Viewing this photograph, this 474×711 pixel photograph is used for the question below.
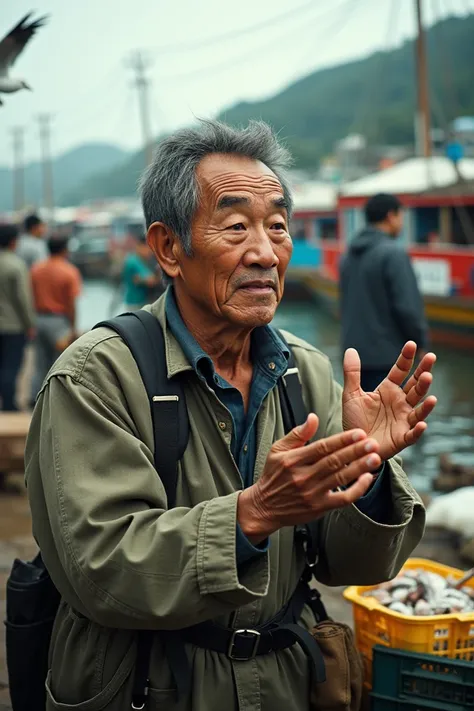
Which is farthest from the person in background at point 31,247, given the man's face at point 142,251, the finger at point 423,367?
the finger at point 423,367

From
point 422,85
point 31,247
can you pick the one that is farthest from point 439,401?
point 422,85

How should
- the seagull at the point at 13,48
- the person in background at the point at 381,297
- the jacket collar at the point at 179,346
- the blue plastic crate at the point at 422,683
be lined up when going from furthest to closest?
the person in background at the point at 381,297
the seagull at the point at 13,48
the blue plastic crate at the point at 422,683
the jacket collar at the point at 179,346

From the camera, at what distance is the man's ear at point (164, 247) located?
7.49 feet

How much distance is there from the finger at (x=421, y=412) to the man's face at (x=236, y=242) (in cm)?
45

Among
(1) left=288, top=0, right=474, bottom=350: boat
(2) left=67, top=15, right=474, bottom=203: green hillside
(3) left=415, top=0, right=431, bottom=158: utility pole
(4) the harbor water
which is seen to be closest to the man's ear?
(4) the harbor water

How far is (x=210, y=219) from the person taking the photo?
2172mm

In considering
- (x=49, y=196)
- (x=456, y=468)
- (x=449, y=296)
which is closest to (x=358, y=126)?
(x=49, y=196)

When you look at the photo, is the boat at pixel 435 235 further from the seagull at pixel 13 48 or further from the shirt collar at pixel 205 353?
the shirt collar at pixel 205 353

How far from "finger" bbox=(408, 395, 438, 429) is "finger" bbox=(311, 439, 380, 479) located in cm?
35

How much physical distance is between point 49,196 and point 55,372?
76.5m

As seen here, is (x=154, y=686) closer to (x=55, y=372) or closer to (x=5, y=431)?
(x=55, y=372)

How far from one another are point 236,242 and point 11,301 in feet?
20.5

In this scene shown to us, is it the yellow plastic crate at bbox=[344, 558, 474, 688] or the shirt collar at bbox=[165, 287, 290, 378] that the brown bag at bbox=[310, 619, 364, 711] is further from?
the shirt collar at bbox=[165, 287, 290, 378]

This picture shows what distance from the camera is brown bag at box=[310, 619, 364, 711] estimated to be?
227 cm
